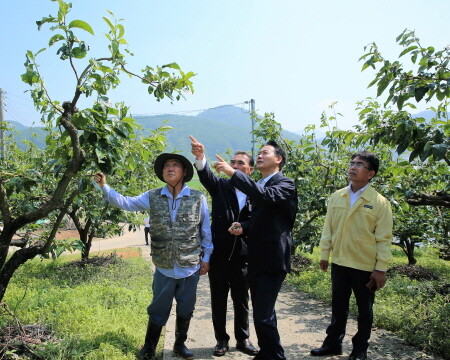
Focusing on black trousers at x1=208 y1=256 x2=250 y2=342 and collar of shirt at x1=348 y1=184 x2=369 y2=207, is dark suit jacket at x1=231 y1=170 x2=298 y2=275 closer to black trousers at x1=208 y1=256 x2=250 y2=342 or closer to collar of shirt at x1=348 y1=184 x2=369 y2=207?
black trousers at x1=208 y1=256 x2=250 y2=342

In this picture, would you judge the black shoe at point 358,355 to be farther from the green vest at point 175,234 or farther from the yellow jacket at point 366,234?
the green vest at point 175,234

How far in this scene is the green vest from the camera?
10.5ft

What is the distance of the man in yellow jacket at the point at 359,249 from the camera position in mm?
3250

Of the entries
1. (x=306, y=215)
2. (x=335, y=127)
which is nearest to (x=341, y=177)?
(x=335, y=127)

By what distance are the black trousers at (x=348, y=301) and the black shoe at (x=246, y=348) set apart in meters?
0.69

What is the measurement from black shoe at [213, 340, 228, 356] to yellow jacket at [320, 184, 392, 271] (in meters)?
1.30

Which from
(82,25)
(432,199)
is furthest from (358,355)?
(82,25)

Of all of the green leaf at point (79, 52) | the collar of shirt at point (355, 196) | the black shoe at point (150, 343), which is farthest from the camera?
the collar of shirt at point (355, 196)

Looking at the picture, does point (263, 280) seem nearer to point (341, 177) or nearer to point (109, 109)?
point (109, 109)

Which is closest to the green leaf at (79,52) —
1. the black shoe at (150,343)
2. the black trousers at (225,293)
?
the black trousers at (225,293)

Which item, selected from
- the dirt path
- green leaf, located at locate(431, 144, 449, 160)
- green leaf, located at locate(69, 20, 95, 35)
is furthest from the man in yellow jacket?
green leaf, located at locate(69, 20, 95, 35)

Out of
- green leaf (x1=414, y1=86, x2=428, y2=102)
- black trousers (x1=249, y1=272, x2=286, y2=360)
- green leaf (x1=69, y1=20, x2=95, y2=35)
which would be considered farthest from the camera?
green leaf (x1=414, y1=86, x2=428, y2=102)

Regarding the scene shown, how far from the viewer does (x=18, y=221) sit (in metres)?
3.14

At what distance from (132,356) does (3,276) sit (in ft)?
4.35
